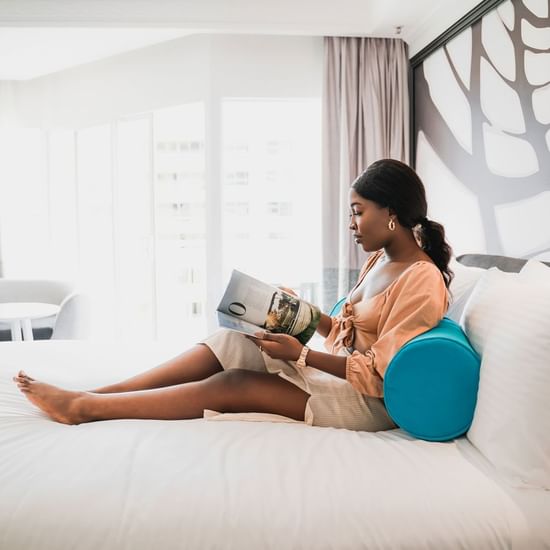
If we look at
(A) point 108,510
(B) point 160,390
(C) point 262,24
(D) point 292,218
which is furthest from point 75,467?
(D) point 292,218

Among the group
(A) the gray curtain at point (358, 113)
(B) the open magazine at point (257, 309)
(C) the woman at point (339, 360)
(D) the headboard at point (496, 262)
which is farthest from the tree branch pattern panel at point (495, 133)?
(B) the open magazine at point (257, 309)

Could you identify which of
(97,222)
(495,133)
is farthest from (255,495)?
(97,222)

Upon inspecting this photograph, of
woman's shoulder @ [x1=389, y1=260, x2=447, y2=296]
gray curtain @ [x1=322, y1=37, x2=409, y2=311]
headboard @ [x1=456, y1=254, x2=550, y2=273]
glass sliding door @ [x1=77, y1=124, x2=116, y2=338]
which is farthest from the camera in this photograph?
glass sliding door @ [x1=77, y1=124, x2=116, y2=338]

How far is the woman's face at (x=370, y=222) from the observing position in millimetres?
1629

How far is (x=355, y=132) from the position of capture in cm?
362

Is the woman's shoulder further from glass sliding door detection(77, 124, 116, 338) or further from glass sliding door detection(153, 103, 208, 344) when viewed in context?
glass sliding door detection(77, 124, 116, 338)

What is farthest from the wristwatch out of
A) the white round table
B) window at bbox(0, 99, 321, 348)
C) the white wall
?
window at bbox(0, 99, 321, 348)

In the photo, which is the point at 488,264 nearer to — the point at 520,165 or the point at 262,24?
the point at 520,165

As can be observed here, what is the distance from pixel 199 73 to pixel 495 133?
2.08 meters

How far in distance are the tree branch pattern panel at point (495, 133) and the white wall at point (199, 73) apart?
888 mm

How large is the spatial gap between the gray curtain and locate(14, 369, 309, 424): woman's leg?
7.26 ft

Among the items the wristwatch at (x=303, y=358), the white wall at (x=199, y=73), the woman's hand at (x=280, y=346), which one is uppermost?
the white wall at (x=199, y=73)

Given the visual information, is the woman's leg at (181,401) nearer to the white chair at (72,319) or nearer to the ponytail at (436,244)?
the ponytail at (436,244)

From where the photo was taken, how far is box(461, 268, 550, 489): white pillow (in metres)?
1.13
